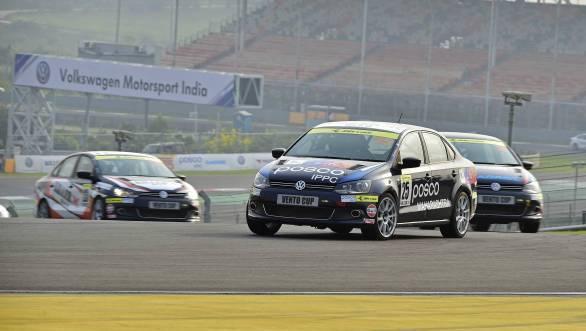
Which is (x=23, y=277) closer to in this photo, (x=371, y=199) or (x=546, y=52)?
(x=371, y=199)

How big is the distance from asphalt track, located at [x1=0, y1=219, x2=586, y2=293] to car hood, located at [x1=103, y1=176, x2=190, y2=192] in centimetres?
406

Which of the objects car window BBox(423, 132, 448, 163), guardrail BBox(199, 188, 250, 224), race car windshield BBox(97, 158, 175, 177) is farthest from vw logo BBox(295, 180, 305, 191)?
guardrail BBox(199, 188, 250, 224)

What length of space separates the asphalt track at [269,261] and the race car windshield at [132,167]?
4833 millimetres

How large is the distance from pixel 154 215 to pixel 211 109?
58.3 meters

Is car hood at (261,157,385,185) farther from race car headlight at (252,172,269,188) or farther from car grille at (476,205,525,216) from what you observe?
car grille at (476,205,525,216)

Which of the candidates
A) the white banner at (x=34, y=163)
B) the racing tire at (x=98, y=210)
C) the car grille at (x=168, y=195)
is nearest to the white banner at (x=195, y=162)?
the white banner at (x=34, y=163)

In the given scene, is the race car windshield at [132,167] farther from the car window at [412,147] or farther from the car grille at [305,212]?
the car grille at [305,212]

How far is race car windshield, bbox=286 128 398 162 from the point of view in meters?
15.3

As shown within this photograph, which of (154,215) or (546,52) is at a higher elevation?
(546,52)

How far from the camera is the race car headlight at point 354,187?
47.3 feet

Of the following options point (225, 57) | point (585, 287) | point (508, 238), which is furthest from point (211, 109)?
point (585, 287)

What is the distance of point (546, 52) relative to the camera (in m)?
78.3

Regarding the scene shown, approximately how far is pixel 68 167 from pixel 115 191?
1.84 meters

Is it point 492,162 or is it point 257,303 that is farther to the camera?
point 492,162
